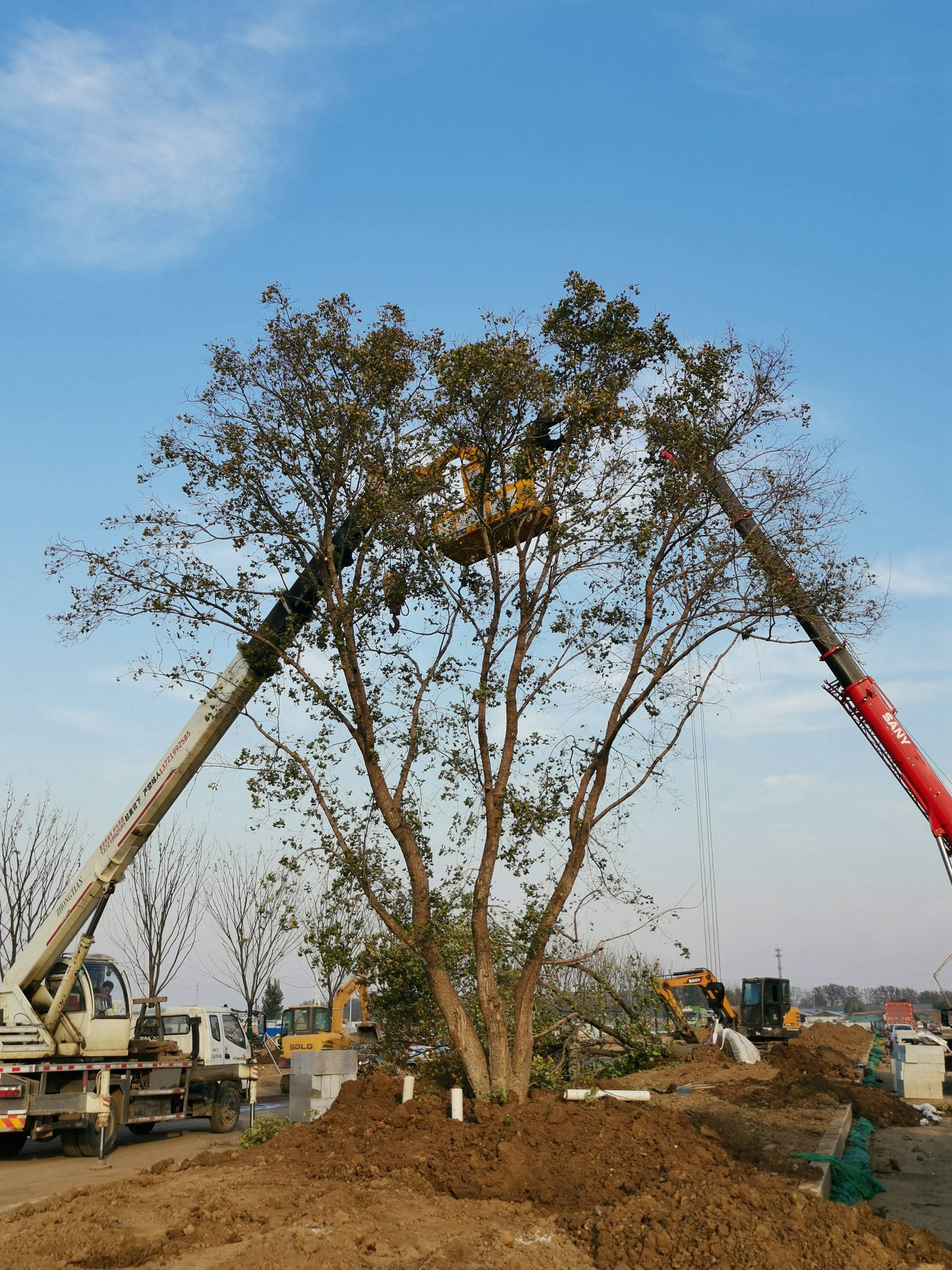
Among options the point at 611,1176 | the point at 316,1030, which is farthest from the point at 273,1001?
the point at 611,1176

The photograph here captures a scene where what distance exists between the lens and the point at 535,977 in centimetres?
1391

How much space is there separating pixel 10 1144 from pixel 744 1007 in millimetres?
22869

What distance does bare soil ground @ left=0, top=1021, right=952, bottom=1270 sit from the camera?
728cm

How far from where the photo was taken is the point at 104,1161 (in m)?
15.1

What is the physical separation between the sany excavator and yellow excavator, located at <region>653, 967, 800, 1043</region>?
1447cm

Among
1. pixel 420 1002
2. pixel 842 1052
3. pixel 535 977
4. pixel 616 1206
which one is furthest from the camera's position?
pixel 842 1052

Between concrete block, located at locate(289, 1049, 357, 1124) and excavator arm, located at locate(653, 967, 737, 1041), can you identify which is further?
excavator arm, located at locate(653, 967, 737, 1041)

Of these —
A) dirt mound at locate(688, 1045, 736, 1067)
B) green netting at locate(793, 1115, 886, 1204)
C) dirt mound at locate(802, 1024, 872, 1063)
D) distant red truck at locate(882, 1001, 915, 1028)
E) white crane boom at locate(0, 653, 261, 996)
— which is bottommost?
distant red truck at locate(882, 1001, 915, 1028)

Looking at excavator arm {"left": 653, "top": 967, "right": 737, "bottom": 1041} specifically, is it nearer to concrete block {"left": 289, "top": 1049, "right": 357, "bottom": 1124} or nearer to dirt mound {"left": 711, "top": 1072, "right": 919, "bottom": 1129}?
dirt mound {"left": 711, "top": 1072, "right": 919, "bottom": 1129}

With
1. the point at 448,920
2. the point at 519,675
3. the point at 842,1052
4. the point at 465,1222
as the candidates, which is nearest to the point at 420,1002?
the point at 448,920

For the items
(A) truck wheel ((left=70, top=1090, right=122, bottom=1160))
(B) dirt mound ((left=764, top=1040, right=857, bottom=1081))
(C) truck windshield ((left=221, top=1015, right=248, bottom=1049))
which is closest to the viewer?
(A) truck wheel ((left=70, top=1090, right=122, bottom=1160))

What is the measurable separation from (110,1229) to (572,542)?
377 inches

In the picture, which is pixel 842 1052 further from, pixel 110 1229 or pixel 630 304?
pixel 110 1229

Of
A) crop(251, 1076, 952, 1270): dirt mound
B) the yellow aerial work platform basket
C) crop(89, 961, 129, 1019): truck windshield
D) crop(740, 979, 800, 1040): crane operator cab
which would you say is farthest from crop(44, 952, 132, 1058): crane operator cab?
crop(740, 979, 800, 1040): crane operator cab
